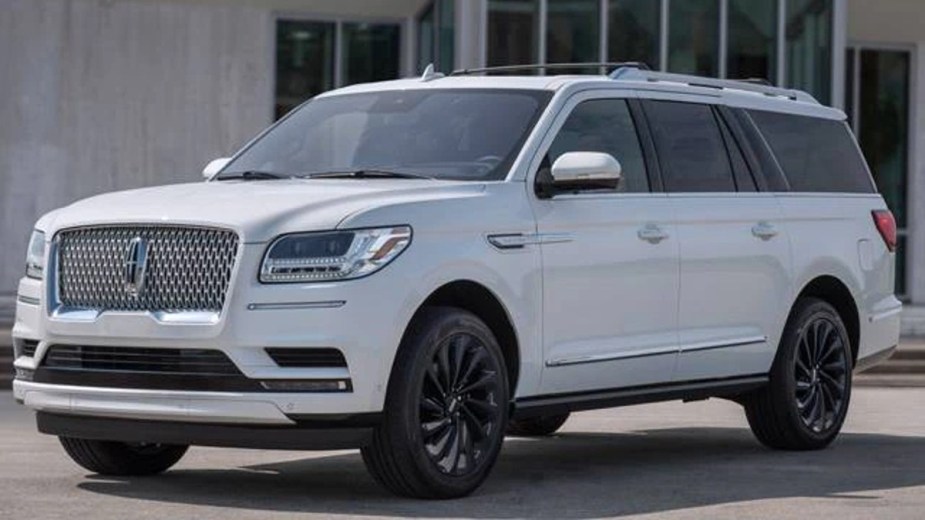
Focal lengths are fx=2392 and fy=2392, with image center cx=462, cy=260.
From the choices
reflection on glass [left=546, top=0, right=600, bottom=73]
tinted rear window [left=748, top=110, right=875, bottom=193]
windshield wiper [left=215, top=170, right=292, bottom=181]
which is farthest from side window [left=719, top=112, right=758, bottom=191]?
reflection on glass [left=546, top=0, right=600, bottom=73]

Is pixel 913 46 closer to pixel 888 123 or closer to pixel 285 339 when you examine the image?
pixel 888 123

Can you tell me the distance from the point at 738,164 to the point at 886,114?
62.5ft

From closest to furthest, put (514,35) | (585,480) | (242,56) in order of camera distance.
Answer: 1. (585,480)
2. (514,35)
3. (242,56)

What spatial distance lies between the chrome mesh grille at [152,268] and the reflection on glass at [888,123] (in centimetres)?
2196

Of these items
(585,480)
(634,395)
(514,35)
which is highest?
(514,35)

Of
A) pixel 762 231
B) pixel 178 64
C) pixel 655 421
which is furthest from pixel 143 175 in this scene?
pixel 762 231

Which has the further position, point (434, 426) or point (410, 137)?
point (410, 137)

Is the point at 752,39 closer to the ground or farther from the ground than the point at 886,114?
farther from the ground

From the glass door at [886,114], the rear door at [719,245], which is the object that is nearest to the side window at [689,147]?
the rear door at [719,245]

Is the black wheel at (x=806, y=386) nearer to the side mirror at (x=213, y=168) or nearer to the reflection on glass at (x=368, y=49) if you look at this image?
the side mirror at (x=213, y=168)

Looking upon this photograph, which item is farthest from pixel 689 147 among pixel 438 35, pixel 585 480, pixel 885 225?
pixel 438 35

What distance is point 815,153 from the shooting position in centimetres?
1368

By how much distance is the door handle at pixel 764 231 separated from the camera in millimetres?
12555

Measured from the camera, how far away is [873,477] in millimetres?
11828
